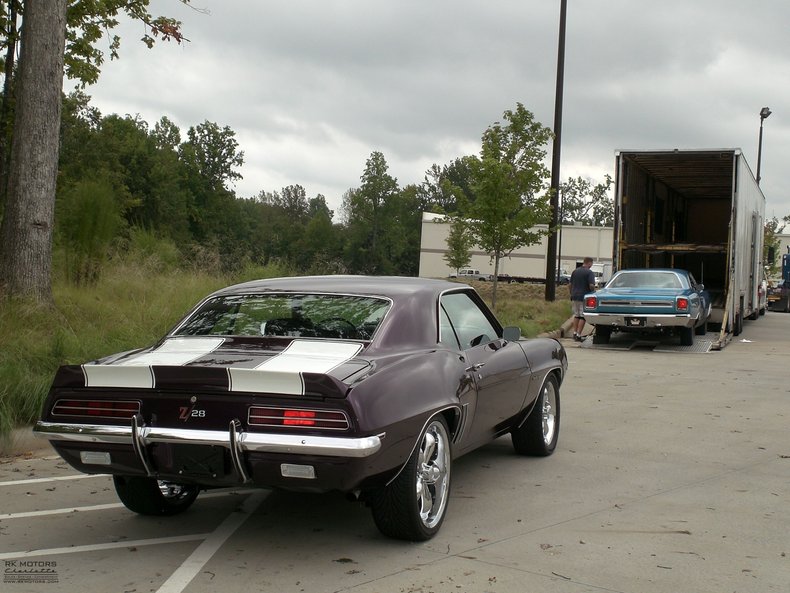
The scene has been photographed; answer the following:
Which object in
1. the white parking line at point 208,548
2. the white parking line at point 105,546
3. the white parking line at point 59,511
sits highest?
the white parking line at point 208,548

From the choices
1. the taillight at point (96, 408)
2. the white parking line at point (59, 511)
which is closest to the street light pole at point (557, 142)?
the white parking line at point (59, 511)

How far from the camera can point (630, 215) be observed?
20.4m

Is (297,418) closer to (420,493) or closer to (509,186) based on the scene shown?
(420,493)

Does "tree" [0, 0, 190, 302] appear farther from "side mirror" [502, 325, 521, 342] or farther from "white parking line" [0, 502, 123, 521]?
"side mirror" [502, 325, 521, 342]

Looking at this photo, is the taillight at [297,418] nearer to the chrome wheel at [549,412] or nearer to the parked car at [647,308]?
the chrome wheel at [549,412]

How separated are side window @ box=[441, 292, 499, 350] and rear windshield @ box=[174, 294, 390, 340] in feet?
2.28

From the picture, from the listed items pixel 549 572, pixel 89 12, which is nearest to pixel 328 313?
pixel 549 572

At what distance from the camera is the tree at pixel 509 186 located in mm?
24141

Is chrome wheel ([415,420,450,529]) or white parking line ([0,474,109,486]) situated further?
white parking line ([0,474,109,486])

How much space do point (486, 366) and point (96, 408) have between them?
99.1 inches

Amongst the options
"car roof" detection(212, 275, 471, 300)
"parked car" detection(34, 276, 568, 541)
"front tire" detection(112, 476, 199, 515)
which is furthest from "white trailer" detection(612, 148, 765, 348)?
"front tire" detection(112, 476, 199, 515)

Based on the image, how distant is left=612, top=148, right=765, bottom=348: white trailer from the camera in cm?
1911

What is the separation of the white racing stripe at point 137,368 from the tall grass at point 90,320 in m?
3.00

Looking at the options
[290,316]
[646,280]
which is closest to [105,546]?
[290,316]
